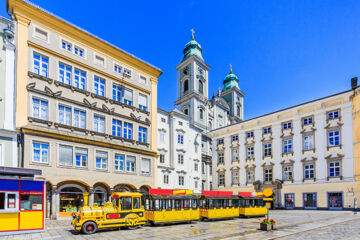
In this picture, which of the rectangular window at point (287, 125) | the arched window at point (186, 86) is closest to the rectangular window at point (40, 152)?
the rectangular window at point (287, 125)

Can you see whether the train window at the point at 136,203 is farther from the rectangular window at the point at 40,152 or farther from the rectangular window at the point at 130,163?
the rectangular window at the point at 130,163

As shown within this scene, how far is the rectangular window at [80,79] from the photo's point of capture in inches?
1105

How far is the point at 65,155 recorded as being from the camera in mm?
25422

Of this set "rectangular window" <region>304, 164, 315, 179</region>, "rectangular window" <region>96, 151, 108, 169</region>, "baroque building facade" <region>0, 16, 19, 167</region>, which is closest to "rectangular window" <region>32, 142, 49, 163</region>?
"baroque building facade" <region>0, 16, 19, 167</region>

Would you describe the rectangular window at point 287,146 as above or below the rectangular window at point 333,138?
below

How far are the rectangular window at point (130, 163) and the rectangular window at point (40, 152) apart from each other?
29.2 ft

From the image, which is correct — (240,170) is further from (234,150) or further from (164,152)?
(164,152)

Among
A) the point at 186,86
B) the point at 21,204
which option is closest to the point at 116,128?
the point at 21,204

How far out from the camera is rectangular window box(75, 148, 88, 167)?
1036 inches

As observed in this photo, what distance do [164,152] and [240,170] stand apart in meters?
17.4

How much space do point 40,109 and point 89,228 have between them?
12.3m

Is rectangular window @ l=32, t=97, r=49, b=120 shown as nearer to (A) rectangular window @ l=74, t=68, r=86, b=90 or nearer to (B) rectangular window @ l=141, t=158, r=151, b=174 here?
(A) rectangular window @ l=74, t=68, r=86, b=90

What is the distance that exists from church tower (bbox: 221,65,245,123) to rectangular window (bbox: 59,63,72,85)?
175ft

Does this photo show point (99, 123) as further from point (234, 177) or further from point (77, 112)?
point (234, 177)
